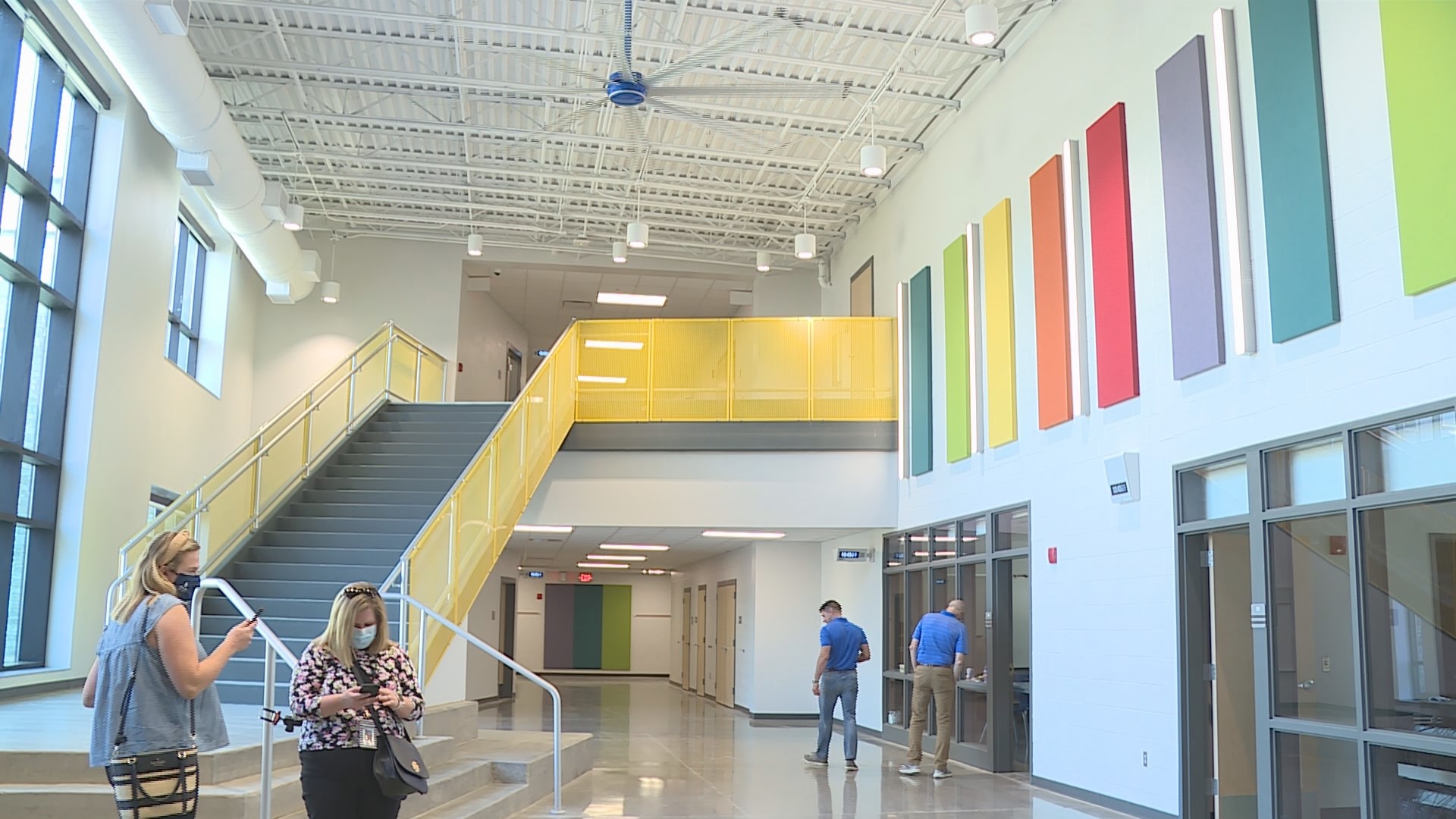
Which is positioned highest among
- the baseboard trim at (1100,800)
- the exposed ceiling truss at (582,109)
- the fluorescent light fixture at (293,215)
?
the exposed ceiling truss at (582,109)

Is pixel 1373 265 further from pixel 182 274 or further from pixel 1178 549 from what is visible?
pixel 182 274

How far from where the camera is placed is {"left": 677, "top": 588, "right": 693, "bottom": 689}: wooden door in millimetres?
25828

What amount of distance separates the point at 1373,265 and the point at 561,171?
1067 centimetres

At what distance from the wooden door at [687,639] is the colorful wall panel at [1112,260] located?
17714 mm

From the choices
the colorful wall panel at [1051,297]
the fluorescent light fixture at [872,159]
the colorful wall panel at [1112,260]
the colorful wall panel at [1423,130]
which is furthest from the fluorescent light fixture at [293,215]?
the colorful wall panel at [1423,130]

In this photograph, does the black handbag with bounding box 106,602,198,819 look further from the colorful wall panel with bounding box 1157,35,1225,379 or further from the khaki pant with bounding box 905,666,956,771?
the khaki pant with bounding box 905,666,956,771

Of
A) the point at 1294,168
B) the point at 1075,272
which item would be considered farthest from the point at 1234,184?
the point at 1075,272

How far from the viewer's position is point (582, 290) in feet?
70.3

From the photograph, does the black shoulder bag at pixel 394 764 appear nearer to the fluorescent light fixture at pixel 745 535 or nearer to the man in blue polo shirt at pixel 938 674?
the man in blue polo shirt at pixel 938 674

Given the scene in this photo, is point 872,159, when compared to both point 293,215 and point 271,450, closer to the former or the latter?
point 293,215

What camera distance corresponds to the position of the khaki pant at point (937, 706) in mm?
10672

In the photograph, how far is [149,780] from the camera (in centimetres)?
373

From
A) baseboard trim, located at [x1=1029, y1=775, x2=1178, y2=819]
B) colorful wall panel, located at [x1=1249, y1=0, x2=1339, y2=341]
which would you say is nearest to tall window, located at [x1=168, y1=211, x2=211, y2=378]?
baseboard trim, located at [x1=1029, y1=775, x2=1178, y2=819]

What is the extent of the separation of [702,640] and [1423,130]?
64.4 feet
